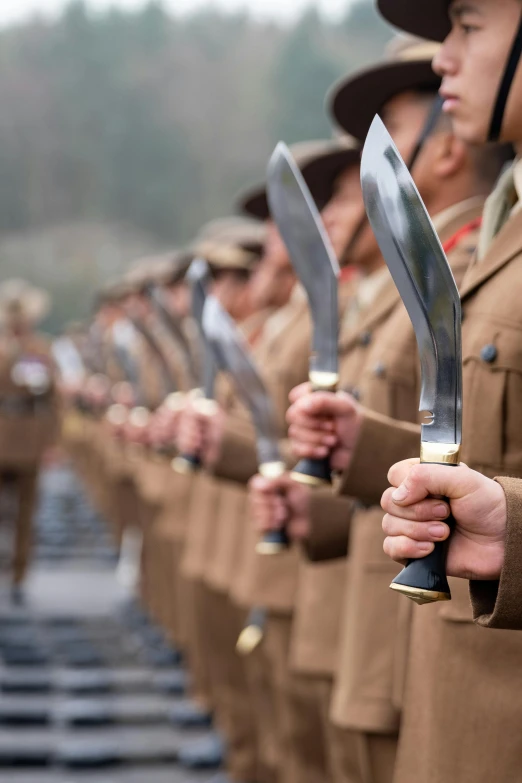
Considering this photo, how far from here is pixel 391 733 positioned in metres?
2.87

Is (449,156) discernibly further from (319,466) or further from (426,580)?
(426,580)

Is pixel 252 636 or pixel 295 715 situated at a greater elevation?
pixel 252 636

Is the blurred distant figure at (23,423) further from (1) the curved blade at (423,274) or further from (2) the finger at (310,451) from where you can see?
(1) the curved blade at (423,274)

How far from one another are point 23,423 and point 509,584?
25.8 ft

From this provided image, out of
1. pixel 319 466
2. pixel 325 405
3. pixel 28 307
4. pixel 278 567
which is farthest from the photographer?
pixel 28 307

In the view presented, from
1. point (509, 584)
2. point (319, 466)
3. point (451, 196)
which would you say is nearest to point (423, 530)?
point (509, 584)

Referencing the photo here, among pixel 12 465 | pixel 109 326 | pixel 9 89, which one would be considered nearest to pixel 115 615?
pixel 12 465

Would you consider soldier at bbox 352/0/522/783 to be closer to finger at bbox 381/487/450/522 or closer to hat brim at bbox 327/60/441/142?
finger at bbox 381/487/450/522

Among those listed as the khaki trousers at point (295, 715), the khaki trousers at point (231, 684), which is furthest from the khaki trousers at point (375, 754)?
the khaki trousers at point (231, 684)

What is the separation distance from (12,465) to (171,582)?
5.36 ft

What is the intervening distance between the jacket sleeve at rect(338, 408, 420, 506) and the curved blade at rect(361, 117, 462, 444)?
0.76 meters

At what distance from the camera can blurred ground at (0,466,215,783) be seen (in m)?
5.64

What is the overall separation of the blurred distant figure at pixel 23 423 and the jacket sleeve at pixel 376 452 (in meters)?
6.96

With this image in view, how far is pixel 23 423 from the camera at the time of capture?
372 inches
